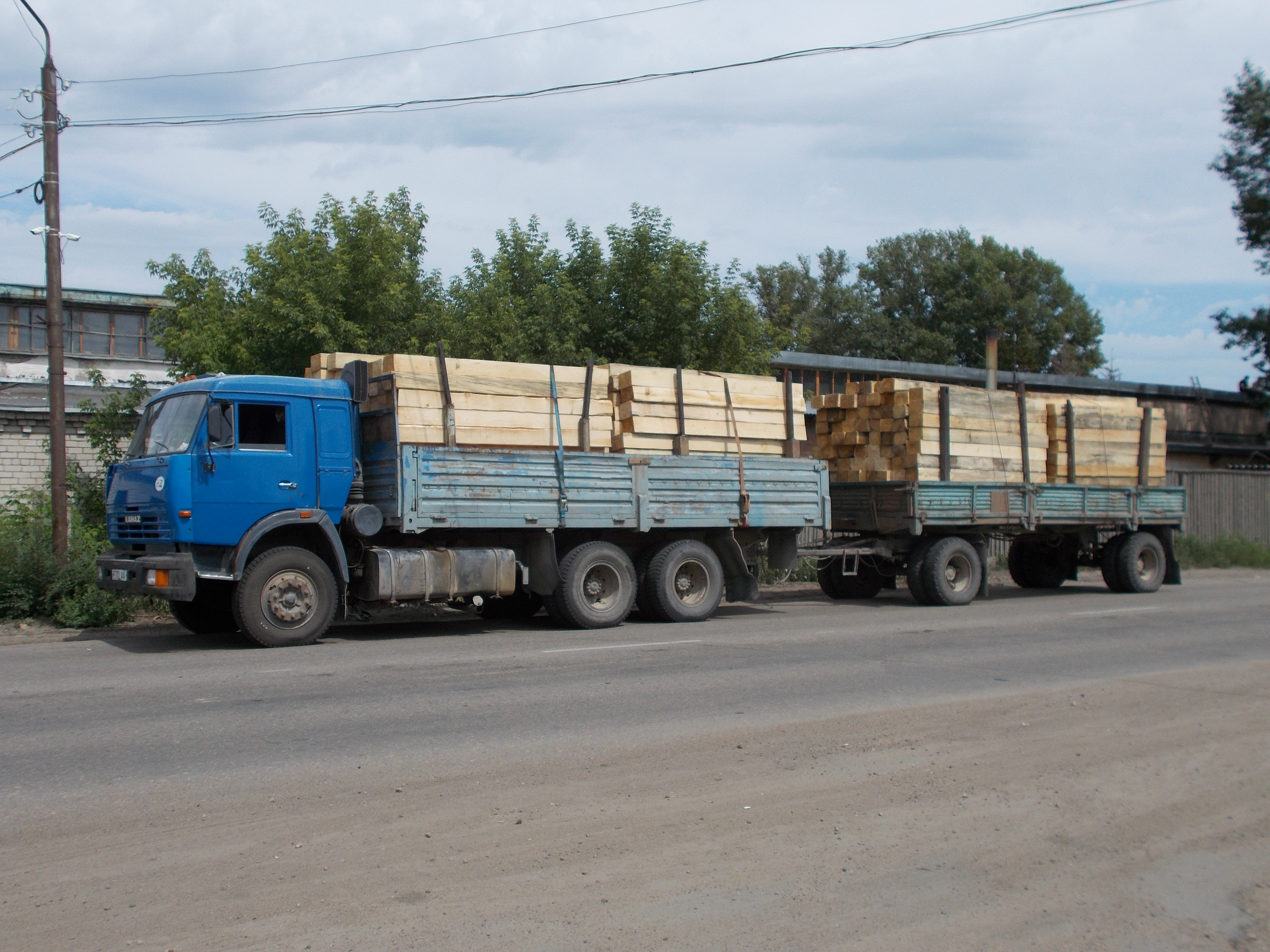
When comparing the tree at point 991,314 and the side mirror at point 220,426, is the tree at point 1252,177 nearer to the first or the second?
the tree at point 991,314

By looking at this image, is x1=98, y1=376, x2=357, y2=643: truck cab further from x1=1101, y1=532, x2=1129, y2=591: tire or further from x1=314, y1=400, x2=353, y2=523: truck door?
x1=1101, y1=532, x2=1129, y2=591: tire

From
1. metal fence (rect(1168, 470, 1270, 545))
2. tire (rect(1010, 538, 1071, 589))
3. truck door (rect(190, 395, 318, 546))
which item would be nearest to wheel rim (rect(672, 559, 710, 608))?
truck door (rect(190, 395, 318, 546))

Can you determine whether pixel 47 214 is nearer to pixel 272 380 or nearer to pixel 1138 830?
pixel 272 380

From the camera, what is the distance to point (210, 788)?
599 centimetres

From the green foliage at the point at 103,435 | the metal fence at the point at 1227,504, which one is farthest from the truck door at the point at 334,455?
the metal fence at the point at 1227,504

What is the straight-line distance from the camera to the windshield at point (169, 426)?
11.6 m

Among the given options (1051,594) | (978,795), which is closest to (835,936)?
(978,795)

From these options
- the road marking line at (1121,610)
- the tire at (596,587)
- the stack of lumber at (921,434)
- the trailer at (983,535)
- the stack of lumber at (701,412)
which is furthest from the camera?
the stack of lumber at (921,434)

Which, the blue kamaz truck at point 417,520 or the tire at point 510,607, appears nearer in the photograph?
the blue kamaz truck at point 417,520

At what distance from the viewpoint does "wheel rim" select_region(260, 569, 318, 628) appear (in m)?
11.5

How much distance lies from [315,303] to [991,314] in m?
42.6

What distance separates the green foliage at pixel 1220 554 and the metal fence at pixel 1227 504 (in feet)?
2.09

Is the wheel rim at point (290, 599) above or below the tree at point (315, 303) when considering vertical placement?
below

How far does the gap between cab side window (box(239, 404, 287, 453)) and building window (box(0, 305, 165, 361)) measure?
24686 millimetres
